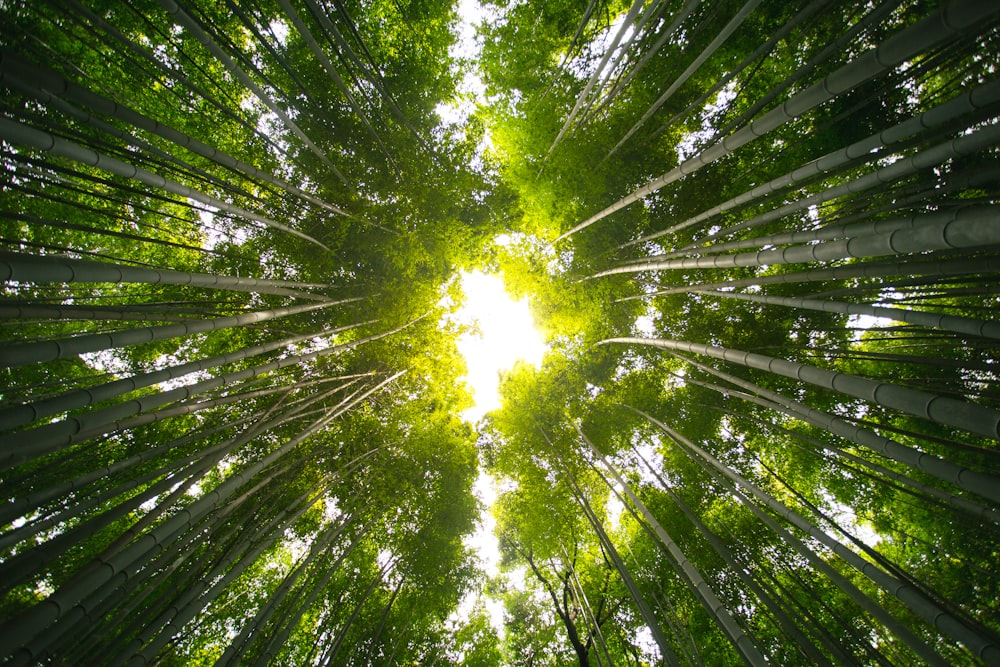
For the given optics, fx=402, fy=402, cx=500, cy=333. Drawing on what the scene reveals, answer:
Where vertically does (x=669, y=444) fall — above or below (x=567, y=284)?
below

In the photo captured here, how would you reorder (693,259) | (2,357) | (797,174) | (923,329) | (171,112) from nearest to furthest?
(2,357), (797,174), (693,259), (923,329), (171,112)

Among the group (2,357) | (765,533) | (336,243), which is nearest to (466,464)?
(336,243)

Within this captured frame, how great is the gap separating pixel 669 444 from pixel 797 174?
486cm

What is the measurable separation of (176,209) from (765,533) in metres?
9.99

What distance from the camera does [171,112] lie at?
5.10 metres

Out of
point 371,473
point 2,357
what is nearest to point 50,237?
point 371,473

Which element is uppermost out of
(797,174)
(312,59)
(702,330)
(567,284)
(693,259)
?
(312,59)

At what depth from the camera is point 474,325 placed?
6.83 m

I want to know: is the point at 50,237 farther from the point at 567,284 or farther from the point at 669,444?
the point at 669,444

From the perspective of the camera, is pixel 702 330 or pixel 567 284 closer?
pixel 702 330

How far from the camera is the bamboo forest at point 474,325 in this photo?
349 cm

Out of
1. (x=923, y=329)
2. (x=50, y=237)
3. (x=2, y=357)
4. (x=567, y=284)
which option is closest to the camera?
(x=2, y=357)

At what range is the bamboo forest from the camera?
137 inches

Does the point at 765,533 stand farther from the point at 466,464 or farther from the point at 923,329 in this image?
the point at 466,464
